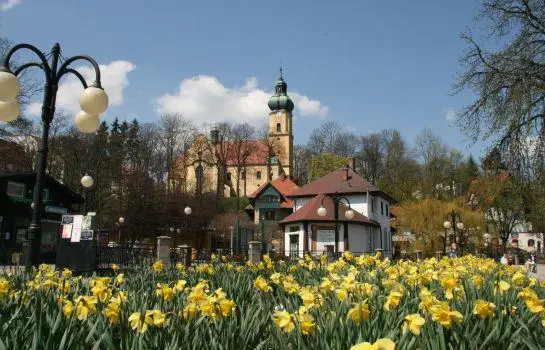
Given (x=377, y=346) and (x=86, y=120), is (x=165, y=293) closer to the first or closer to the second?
(x=377, y=346)

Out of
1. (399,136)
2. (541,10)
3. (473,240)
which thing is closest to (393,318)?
(541,10)

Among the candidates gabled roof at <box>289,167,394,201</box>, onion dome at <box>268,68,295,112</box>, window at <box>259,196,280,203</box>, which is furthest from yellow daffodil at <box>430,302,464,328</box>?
onion dome at <box>268,68,295,112</box>

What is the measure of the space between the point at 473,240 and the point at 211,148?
38.1 meters

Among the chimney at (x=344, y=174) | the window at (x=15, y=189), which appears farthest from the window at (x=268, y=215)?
the window at (x=15, y=189)

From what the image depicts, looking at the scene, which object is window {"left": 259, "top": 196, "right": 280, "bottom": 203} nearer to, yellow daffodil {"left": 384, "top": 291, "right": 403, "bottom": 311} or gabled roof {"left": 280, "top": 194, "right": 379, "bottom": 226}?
gabled roof {"left": 280, "top": 194, "right": 379, "bottom": 226}

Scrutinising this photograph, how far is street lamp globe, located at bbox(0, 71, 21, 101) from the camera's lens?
6539mm

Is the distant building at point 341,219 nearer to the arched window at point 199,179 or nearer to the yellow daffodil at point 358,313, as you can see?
the arched window at point 199,179

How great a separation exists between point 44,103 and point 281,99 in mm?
87655

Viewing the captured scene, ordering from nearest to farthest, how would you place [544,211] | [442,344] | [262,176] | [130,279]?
[442,344]
[130,279]
[544,211]
[262,176]

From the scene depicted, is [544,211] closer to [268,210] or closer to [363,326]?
[363,326]

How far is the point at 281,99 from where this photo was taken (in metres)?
94.7

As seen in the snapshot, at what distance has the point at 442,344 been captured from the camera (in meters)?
2.82

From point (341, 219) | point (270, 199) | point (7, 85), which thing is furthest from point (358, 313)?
point (270, 199)

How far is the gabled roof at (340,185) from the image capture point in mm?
42062
